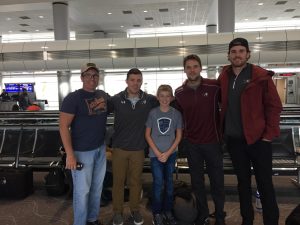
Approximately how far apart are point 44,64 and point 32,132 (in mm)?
4784

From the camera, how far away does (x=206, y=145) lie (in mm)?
2965

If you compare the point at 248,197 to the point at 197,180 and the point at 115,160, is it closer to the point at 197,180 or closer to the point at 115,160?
the point at 197,180

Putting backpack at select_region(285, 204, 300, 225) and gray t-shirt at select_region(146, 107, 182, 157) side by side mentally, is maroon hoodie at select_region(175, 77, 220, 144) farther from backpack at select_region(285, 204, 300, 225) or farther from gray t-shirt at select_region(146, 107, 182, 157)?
backpack at select_region(285, 204, 300, 225)

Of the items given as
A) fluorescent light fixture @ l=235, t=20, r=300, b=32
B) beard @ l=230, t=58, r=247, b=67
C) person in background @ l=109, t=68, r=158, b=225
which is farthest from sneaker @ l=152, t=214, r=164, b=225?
fluorescent light fixture @ l=235, t=20, r=300, b=32

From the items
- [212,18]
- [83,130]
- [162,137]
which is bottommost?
[162,137]

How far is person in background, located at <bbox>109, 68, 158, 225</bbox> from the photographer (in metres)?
3.08

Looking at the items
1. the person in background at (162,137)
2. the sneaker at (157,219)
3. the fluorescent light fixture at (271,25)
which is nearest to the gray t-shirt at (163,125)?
the person in background at (162,137)

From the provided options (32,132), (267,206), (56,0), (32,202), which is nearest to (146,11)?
(56,0)

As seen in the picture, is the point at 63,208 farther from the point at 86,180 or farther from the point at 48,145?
the point at 48,145

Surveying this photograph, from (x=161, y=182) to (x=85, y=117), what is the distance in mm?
1104

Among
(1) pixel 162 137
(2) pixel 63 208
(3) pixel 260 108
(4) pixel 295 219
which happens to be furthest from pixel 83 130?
(4) pixel 295 219

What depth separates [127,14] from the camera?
15156 mm

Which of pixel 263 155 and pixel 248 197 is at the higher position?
pixel 263 155

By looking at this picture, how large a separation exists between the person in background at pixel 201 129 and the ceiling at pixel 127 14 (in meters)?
9.22
